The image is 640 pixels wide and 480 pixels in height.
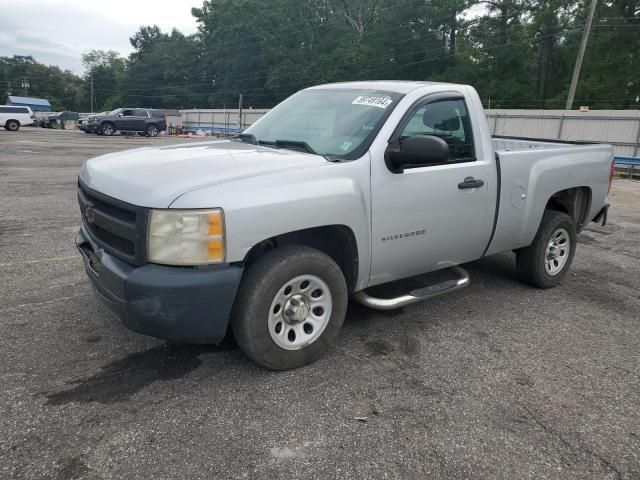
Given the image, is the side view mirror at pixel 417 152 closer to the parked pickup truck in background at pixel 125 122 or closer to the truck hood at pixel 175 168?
the truck hood at pixel 175 168

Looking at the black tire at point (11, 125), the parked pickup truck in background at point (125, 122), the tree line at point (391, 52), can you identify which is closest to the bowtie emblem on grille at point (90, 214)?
the tree line at point (391, 52)

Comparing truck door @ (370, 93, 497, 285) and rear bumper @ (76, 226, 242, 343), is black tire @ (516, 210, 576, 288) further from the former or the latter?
rear bumper @ (76, 226, 242, 343)

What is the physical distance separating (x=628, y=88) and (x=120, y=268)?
45.4m

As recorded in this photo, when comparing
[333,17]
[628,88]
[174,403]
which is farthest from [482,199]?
[333,17]

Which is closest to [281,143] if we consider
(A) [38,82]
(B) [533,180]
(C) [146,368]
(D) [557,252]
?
(C) [146,368]

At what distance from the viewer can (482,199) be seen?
4.06 meters

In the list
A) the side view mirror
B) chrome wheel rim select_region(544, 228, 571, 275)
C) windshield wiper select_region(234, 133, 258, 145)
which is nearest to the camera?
the side view mirror

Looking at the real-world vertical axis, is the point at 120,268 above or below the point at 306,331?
above

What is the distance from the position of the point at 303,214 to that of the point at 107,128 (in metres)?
34.0

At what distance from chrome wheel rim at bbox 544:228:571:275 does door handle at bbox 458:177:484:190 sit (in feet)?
4.76

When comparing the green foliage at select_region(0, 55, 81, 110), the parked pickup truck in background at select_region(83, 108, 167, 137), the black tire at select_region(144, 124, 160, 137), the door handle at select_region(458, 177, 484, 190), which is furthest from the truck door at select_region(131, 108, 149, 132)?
the green foliage at select_region(0, 55, 81, 110)

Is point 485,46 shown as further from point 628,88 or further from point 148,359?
point 148,359

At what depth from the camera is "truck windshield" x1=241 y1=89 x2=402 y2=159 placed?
3523mm

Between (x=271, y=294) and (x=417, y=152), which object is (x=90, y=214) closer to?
(x=271, y=294)
